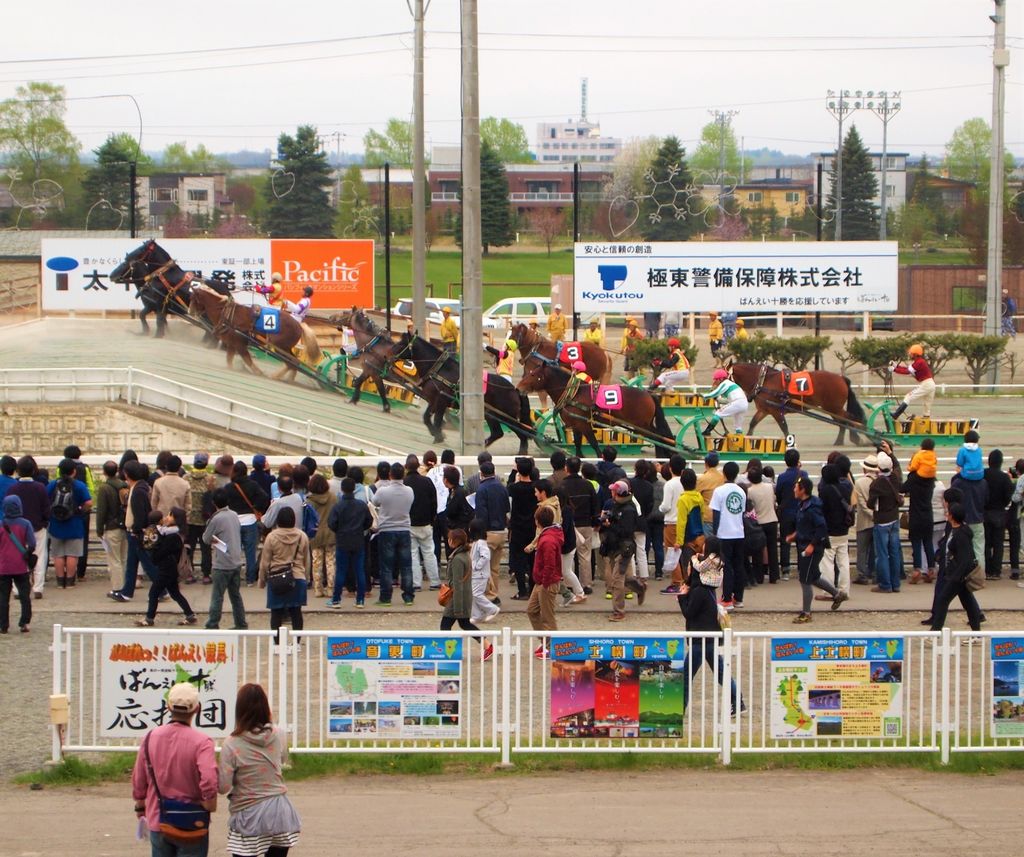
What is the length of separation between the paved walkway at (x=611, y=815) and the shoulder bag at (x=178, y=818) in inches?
64.4

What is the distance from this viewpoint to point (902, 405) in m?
23.6

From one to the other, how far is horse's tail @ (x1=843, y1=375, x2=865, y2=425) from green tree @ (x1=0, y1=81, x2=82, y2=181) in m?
45.6

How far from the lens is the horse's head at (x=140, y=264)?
27.8 meters

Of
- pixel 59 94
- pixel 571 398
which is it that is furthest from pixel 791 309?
pixel 59 94

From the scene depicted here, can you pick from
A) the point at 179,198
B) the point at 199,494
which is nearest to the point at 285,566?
the point at 199,494

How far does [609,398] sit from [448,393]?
9.87ft

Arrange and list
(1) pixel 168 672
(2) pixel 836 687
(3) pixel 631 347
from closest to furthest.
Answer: (1) pixel 168 672 < (2) pixel 836 687 < (3) pixel 631 347

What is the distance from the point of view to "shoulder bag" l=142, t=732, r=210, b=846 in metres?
7.05

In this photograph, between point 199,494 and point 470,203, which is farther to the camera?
point 470,203

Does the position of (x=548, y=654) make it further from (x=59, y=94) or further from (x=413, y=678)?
(x=59, y=94)

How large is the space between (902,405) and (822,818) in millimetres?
15293

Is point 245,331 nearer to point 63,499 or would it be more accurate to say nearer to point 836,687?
point 63,499

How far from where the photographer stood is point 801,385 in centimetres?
2422

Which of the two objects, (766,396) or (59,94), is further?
(59,94)
